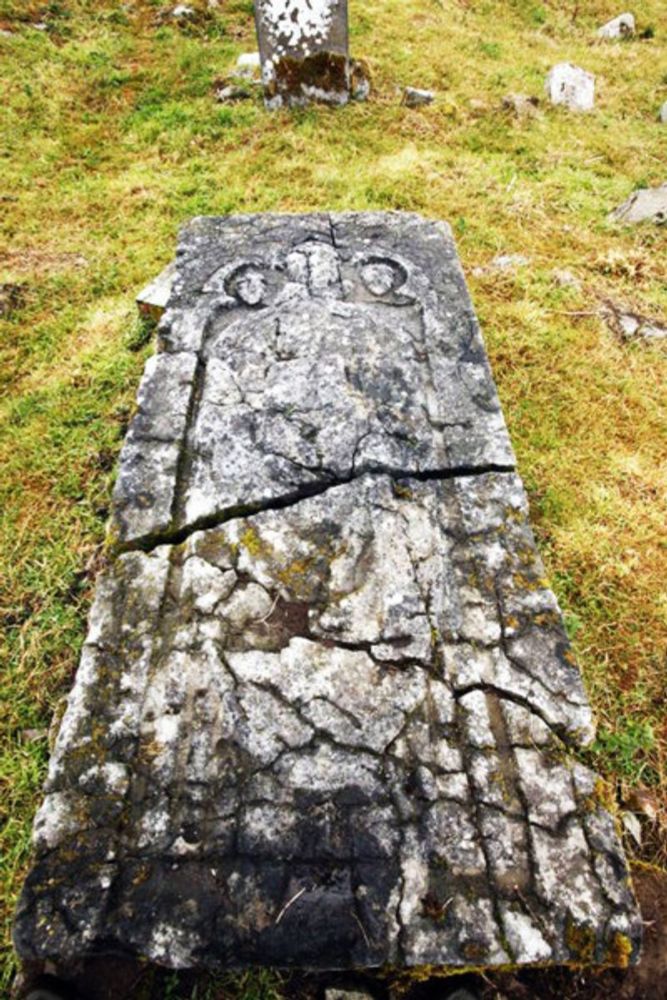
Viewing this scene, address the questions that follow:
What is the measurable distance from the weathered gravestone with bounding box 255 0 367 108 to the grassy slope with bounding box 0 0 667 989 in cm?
23

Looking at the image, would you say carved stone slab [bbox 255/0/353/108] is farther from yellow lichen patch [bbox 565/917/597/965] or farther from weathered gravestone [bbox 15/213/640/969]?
yellow lichen patch [bbox 565/917/597/965]

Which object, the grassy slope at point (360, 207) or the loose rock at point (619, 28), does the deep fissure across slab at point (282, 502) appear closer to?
the grassy slope at point (360, 207)

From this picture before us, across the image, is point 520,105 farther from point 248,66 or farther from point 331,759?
point 331,759

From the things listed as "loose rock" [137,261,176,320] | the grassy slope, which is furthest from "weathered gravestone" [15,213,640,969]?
"loose rock" [137,261,176,320]

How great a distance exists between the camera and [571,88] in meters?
5.88

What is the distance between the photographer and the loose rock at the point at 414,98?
542cm

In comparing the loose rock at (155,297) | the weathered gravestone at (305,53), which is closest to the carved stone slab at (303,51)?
the weathered gravestone at (305,53)

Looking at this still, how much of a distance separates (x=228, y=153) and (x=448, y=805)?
4841mm

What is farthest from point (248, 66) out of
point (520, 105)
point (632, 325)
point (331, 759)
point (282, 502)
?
point (331, 759)

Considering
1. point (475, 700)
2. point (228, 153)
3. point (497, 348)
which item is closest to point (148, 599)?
point (475, 700)

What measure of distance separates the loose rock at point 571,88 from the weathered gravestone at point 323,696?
490 centimetres

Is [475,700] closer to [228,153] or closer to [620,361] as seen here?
[620,361]

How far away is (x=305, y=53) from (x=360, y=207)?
1754 mm

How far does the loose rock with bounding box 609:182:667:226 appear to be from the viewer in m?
4.43
